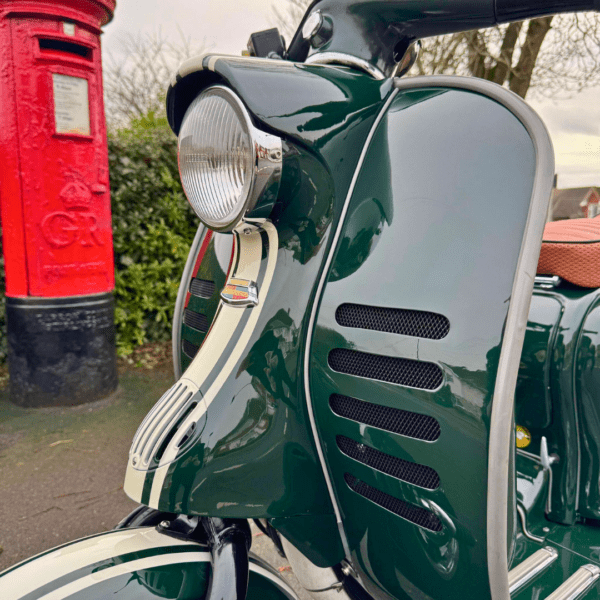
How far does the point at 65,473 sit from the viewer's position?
120 inches

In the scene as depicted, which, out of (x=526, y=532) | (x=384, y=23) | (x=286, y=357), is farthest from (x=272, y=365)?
(x=526, y=532)

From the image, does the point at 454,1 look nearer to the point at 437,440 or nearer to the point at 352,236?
the point at 352,236

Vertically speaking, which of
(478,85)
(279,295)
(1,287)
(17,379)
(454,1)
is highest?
(454,1)

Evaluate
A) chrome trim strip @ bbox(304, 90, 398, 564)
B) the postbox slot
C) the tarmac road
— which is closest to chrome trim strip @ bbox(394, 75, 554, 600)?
chrome trim strip @ bbox(304, 90, 398, 564)

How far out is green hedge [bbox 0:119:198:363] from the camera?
15.4ft

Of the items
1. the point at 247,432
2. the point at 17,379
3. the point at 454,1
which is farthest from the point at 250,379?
the point at 17,379

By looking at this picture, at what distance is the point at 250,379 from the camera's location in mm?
983

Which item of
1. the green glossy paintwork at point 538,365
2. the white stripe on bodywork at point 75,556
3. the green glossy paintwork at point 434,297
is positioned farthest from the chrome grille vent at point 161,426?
the green glossy paintwork at point 538,365

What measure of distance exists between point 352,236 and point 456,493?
0.48m

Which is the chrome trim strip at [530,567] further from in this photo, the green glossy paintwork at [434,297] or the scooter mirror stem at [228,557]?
the scooter mirror stem at [228,557]

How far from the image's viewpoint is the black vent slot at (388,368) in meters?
0.88

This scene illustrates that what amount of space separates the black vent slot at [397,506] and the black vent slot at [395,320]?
290 mm

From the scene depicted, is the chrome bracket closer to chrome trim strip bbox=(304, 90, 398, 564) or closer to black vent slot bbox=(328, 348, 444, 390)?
chrome trim strip bbox=(304, 90, 398, 564)

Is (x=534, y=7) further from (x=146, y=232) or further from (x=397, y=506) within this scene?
(x=146, y=232)
